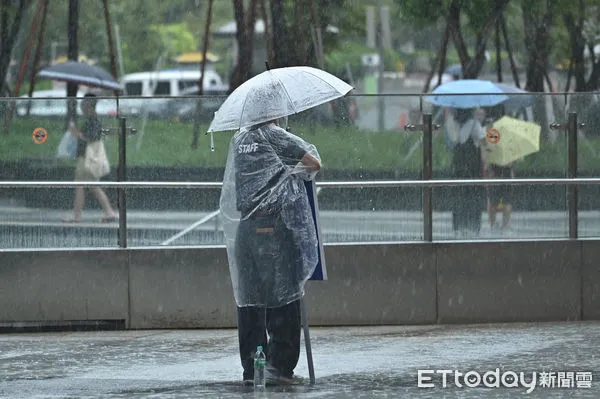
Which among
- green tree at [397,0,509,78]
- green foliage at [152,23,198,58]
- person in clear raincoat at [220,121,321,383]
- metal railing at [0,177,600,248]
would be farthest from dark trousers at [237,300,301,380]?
green foliage at [152,23,198,58]

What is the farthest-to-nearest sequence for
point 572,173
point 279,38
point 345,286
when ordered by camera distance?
point 279,38 → point 572,173 → point 345,286

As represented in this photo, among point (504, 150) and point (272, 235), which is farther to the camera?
point (504, 150)

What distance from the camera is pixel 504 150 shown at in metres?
13.1

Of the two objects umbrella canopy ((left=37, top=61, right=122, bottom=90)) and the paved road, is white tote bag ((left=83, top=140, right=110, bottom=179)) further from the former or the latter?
umbrella canopy ((left=37, top=61, right=122, bottom=90))

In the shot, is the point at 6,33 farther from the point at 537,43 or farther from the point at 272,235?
the point at 272,235

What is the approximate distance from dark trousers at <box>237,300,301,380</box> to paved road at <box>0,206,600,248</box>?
3.54 metres

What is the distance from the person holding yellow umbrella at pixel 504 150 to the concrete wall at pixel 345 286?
52cm

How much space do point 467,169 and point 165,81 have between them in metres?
41.2

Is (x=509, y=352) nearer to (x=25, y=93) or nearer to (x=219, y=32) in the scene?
(x=25, y=93)

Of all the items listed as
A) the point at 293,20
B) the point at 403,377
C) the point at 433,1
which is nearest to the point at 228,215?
the point at 403,377

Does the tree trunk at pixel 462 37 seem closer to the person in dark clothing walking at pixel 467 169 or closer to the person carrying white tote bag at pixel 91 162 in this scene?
the person in dark clothing walking at pixel 467 169

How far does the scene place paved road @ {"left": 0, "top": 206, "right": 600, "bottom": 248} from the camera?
12.8 metres

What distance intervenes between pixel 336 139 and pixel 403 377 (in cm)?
378

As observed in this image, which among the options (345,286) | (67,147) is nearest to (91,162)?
(67,147)
